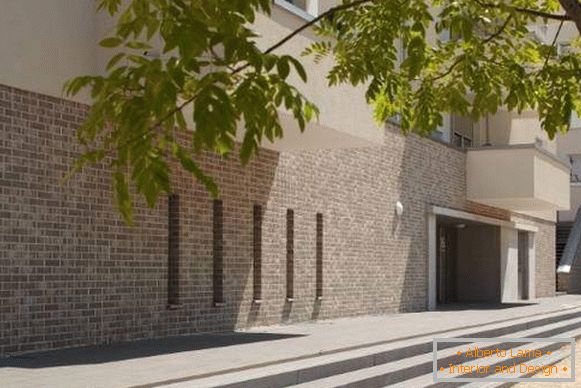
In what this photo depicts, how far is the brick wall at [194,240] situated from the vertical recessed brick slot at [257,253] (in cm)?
13

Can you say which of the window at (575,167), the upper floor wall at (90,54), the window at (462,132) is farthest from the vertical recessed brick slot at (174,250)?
the window at (575,167)

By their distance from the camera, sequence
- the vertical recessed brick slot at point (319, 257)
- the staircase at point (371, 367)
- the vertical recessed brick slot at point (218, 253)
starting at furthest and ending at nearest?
the vertical recessed brick slot at point (319, 257) < the vertical recessed brick slot at point (218, 253) < the staircase at point (371, 367)

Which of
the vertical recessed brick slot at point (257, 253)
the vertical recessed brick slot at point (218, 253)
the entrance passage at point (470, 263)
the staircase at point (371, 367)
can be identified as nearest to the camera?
the staircase at point (371, 367)

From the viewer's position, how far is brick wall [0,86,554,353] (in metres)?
11.3

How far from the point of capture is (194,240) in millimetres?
14719

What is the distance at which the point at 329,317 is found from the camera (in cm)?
1906

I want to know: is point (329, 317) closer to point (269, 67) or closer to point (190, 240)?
point (190, 240)

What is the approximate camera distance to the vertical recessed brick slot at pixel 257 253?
16531 mm

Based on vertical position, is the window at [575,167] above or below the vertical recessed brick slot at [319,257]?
above

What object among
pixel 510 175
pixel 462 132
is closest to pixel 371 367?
pixel 510 175

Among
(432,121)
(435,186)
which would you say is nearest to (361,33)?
(432,121)

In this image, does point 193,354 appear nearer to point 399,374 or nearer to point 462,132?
point 399,374

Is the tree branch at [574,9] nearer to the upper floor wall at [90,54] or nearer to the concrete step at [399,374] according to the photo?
the concrete step at [399,374]

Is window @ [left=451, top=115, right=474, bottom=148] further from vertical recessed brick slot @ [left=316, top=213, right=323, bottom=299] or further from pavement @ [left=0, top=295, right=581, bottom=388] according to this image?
pavement @ [left=0, top=295, right=581, bottom=388]
